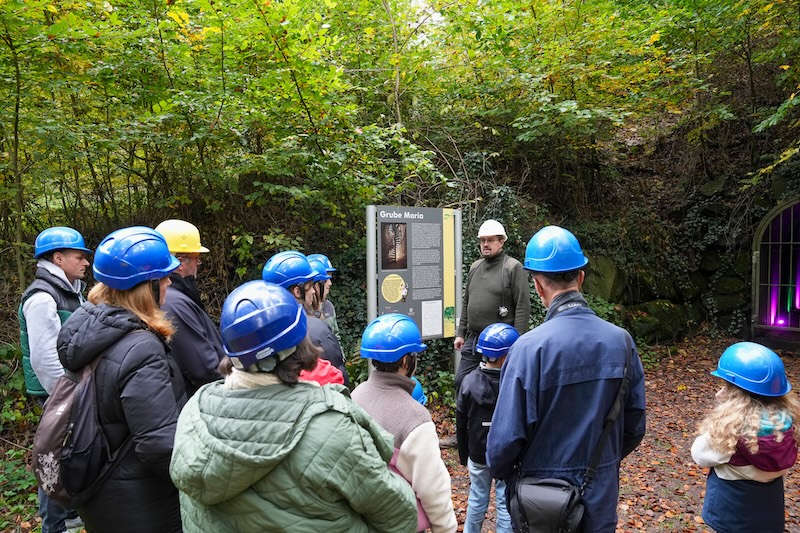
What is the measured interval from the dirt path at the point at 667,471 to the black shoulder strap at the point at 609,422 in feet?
7.91

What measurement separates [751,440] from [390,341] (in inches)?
74.4

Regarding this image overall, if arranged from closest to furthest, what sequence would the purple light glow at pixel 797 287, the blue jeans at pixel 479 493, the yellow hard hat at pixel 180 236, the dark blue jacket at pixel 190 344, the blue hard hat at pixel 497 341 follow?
the dark blue jacket at pixel 190 344, the yellow hard hat at pixel 180 236, the blue hard hat at pixel 497 341, the blue jeans at pixel 479 493, the purple light glow at pixel 797 287

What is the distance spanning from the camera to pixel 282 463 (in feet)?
4.73

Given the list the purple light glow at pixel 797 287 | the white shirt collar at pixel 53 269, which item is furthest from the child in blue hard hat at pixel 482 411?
the purple light glow at pixel 797 287

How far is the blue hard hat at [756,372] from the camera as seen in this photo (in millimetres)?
2557

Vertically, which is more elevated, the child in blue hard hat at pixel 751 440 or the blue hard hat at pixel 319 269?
the blue hard hat at pixel 319 269

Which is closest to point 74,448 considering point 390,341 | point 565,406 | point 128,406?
point 128,406

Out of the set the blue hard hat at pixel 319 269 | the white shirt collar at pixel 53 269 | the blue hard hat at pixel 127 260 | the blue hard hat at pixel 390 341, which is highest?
the blue hard hat at pixel 127 260

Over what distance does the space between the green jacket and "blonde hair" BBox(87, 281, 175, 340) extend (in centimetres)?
81

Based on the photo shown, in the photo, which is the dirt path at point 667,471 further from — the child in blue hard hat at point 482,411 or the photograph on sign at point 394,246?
the photograph on sign at point 394,246

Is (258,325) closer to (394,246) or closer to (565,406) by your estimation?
(565,406)

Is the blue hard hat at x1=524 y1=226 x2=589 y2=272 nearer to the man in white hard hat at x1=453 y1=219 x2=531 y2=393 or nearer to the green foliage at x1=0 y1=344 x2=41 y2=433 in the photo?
the man in white hard hat at x1=453 y1=219 x2=531 y2=393

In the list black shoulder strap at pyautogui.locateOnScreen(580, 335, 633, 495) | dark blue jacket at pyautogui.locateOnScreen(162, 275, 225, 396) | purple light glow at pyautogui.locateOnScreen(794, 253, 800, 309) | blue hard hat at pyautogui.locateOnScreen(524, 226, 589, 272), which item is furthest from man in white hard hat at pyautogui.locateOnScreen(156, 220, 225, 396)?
purple light glow at pyautogui.locateOnScreen(794, 253, 800, 309)

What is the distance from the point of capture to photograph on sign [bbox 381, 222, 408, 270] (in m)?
5.07
